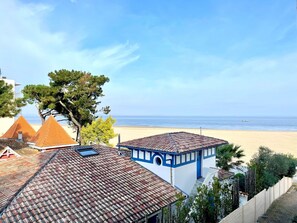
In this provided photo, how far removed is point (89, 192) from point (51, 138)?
1464 centimetres

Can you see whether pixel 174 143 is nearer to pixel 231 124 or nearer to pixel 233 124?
pixel 231 124

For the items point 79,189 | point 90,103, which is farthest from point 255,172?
point 90,103

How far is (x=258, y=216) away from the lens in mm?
12516

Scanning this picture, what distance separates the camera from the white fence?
952cm

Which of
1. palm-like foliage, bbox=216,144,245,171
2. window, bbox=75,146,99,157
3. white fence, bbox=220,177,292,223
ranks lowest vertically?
white fence, bbox=220,177,292,223

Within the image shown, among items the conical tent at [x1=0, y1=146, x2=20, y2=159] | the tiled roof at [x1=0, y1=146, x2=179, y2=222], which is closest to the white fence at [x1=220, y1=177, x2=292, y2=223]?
the tiled roof at [x1=0, y1=146, x2=179, y2=222]

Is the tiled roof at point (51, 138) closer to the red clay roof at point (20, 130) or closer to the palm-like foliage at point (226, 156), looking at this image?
the red clay roof at point (20, 130)

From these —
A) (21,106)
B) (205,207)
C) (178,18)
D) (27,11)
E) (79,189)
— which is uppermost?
(178,18)

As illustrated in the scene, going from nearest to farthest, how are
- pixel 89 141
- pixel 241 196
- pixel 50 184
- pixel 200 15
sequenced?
pixel 50 184 → pixel 241 196 → pixel 200 15 → pixel 89 141

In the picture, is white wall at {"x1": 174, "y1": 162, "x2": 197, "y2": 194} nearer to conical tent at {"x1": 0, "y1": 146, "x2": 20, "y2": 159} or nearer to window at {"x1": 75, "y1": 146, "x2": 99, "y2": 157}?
window at {"x1": 75, "y1": 146, "x2": 99, "y2": 157}

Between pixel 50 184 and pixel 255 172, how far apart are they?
37.1ft

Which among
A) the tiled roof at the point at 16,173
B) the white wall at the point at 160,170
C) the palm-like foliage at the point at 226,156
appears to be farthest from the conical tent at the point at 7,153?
the palm-like foliage at the point at 226,156

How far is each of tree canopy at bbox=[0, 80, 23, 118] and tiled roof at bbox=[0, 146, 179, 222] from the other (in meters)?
6.99

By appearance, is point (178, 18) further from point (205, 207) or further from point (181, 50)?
point (205, 207)
